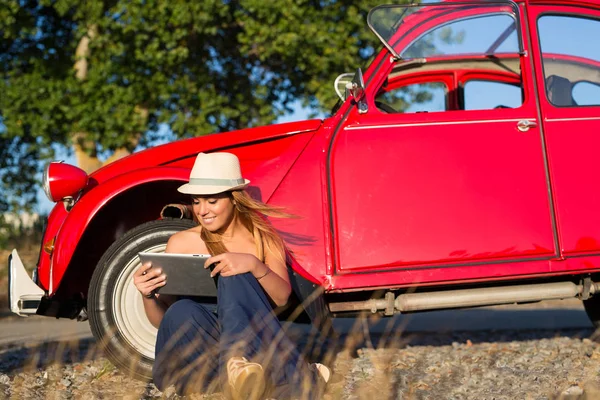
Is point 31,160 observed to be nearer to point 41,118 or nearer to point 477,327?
point 41,118

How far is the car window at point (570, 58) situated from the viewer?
5.01m

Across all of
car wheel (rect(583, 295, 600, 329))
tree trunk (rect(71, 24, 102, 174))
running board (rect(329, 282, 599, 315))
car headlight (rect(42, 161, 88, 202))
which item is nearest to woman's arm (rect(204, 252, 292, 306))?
running board (rect(329, 282, 599, 315))

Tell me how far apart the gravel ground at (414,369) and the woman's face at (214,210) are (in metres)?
0.83

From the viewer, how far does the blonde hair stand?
4.11m

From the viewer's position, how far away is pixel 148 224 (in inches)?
184

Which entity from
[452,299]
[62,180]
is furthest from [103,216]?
[452,299]

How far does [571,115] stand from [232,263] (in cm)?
228

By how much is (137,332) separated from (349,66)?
9.48 m

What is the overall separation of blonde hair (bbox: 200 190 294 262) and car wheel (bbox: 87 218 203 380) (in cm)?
58

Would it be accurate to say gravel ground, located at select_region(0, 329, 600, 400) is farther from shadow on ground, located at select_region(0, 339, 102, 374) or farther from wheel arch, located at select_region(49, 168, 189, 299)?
wheel arch, located at select_region(49, 168, 189, 299)

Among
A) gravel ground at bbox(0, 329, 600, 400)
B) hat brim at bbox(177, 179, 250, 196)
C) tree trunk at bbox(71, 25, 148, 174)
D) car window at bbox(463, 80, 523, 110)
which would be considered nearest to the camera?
hat brim at bbox(177, 179, 250, 196)

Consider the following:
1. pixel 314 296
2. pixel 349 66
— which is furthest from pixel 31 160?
pixel 314 296

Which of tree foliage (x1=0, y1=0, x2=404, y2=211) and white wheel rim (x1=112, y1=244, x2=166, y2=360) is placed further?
tree foliage (x1=0, y1=0, x2=404, y2=211)

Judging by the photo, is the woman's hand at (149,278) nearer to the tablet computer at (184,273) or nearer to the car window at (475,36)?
Result: the tablet computer at (184,273)
